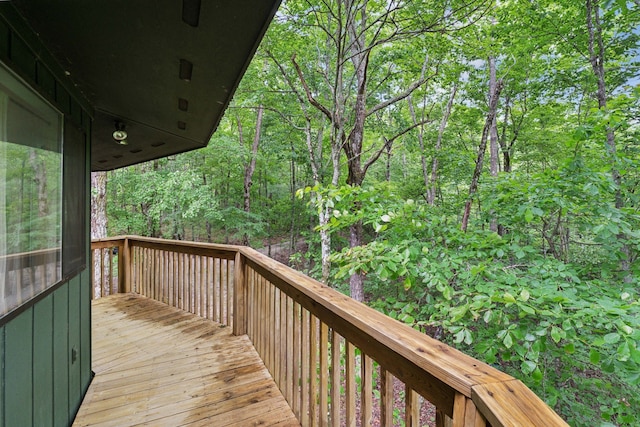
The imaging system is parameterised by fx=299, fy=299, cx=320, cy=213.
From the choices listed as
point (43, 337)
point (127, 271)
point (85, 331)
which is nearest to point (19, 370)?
point (43, 337)

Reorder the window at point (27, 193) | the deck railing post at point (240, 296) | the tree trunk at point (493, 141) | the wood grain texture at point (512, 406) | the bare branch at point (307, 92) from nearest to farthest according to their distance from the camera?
the wood grain texture at point (512, 406) → the window at point (27, 193) → the deck railing post at point (240, 296) → the bare branch at point (307, 92) → the tree trunk at point (493, 141)

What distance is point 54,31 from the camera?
148 cm

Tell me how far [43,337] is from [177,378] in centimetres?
111

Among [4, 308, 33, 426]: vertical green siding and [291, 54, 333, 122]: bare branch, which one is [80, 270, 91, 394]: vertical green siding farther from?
[291, 54, 333, 122]: bare branch

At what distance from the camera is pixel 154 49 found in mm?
1573

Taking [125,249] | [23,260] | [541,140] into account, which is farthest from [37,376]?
[541,140]

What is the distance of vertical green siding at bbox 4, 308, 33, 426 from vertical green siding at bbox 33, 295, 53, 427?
1.9 inches

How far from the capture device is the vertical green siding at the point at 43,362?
4.74 ft

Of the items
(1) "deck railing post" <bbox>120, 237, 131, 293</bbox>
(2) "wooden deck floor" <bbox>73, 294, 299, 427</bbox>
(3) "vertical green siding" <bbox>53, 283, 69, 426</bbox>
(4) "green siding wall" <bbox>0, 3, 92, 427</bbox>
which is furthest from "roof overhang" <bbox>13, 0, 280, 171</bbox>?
(1) "deck railing post" <bbox>120, 237, 131, 293</bbox>

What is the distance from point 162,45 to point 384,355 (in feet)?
5.78

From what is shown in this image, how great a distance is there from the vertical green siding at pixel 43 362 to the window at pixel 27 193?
12cm

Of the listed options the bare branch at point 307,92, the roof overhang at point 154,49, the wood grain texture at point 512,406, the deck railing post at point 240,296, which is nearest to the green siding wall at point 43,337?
the roof overhang at point 154,49

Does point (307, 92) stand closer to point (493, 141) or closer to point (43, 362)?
point (43, 362)

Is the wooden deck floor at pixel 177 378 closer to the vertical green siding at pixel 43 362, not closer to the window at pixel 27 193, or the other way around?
the vertical green siding at pixel 43 362
